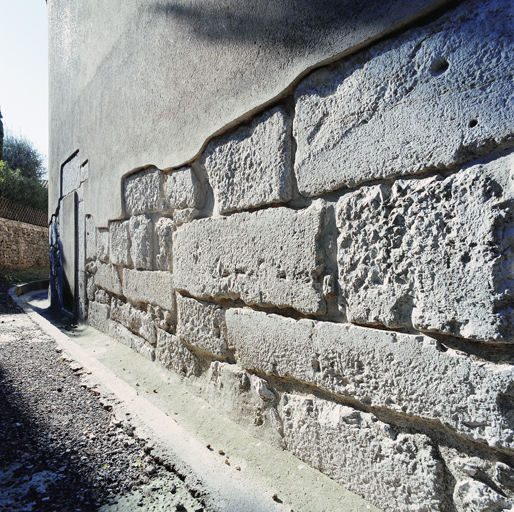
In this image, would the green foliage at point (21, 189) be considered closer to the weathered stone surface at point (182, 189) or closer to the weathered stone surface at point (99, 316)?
the weathered stone surface at point (99, 316)

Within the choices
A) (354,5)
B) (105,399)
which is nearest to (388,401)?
(354,5)

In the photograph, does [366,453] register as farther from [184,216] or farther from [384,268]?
[184,216]

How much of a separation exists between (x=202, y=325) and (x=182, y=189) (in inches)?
34.3

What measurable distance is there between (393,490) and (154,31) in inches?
124

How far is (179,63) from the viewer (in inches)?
100.0

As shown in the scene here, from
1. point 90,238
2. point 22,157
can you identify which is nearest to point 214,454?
point 90,238

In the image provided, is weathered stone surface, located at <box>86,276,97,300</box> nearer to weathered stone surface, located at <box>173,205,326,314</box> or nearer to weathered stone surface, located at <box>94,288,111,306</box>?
weathered stone surface, located at <box>94,288,111,306</box>

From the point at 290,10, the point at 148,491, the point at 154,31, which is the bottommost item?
the point at 148,491

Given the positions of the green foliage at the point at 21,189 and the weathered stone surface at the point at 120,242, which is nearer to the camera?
the weathered stone surface at the point at 120,242

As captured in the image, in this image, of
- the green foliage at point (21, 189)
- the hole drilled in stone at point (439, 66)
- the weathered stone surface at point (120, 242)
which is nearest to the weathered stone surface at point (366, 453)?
the hole drilled in stone at point (439, 66)

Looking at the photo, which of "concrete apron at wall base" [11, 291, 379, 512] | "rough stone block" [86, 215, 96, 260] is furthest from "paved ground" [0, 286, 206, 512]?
"rough stone block" [86, 215, 96, 260]

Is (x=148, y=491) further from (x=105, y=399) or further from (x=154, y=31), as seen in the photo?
(x=154, y=31)

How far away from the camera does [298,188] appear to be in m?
1.68

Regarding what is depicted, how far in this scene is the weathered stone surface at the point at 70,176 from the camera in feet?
16.4
